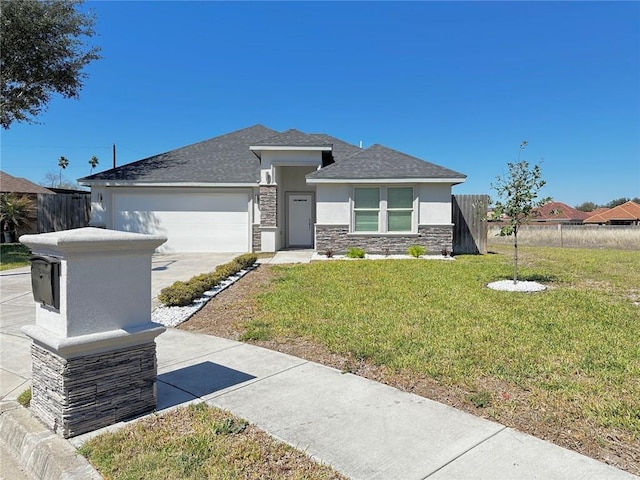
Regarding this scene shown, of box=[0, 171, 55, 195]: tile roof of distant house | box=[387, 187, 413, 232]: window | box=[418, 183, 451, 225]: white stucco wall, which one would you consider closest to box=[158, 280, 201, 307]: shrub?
box=[387, 187, 413, 232]: window

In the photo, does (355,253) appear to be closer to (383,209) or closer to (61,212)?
(383,209)

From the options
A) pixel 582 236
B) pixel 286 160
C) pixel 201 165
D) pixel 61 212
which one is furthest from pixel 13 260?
pixel 582 236

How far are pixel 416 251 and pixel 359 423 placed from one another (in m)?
11.2

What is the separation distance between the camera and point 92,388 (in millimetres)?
2840

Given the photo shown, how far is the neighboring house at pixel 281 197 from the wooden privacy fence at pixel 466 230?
1407 mm

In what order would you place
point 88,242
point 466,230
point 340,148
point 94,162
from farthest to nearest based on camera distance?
point 94,162 < point 340,148 < point 466,230 < point 88,242

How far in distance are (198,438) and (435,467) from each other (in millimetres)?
1595

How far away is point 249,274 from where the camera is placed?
10.3m

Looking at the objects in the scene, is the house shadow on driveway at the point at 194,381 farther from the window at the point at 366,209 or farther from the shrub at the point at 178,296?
the window at the point at 366,209

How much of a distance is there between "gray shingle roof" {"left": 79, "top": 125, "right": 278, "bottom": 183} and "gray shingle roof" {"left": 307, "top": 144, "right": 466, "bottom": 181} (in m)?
3.67

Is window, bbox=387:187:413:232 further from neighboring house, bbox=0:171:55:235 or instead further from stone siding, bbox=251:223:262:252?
neighboring house, bbox=0:171:55:235

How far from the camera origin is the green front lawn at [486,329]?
3.49 meters

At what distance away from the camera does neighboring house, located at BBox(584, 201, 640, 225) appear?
31164 mm

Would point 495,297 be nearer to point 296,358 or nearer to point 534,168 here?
point 534,168
